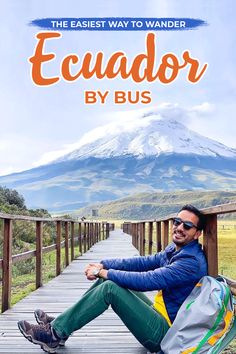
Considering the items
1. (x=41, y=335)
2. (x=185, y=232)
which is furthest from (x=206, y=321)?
(x=41, y=335)

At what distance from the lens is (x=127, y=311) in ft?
11.1

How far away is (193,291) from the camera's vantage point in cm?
317

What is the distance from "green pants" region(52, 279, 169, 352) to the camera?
133 inches

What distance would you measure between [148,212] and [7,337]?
511 feet

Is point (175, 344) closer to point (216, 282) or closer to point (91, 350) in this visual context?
point (216, 282)

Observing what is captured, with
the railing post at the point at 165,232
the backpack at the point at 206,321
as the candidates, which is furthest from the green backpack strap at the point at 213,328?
the railing post at the point at 165,232

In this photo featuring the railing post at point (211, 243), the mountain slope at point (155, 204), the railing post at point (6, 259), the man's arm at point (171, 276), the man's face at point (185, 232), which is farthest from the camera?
the mountain slope at point (155, 204)

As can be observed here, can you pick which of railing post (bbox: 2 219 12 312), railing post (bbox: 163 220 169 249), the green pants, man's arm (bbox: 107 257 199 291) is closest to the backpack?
man's arm (bbox: 107 257 199 291)

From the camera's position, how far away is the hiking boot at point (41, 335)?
11.9 feet

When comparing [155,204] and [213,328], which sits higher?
[213,328]

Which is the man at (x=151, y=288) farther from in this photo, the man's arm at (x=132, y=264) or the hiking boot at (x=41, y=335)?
the man's arm at (x=132, y=264)

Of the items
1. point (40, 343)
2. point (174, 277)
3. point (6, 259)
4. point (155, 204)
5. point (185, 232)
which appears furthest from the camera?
point (155, 204)

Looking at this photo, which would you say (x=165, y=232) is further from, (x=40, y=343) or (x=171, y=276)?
(x=171, y=276)

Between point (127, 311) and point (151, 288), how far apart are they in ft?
0.85
